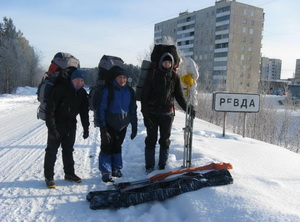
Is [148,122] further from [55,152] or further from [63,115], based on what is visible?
[55,152]

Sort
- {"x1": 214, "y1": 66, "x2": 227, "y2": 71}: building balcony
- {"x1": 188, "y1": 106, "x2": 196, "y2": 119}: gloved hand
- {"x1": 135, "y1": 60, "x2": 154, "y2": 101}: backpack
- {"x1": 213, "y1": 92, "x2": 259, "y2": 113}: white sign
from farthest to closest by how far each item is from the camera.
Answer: {"x1": 214, "y1": 66, "x2": 227, "y2": 71}: building balcony, {"x1": 213, "y1": 92, "x2": 259, "y2": 113}: white sign, {"x1": 188, "y1": 106, "x2": 196, "y2": 119}: gloved hand, {"x1": 135, "y1": 60, "x2": 154, "y2": 101}: backpack

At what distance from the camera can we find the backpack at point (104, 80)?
3.79m

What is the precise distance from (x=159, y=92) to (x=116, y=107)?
707mm

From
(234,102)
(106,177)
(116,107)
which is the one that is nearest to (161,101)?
(116,107)

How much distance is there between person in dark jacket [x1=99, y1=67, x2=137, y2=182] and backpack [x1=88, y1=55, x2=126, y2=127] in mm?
25

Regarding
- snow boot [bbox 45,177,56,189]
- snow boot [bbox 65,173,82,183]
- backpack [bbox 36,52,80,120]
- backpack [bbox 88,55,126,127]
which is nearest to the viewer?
backpack [bbox 36,52,80,120]

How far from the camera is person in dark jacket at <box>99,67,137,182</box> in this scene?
3.80 meters

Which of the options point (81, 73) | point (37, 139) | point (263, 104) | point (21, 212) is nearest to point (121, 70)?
point (81, 73)

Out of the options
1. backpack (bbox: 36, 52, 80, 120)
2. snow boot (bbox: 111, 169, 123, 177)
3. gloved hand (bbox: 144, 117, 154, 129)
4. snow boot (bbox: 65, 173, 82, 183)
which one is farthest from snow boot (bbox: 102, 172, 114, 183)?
backpack (bbox: 36, 52, 80, 120)

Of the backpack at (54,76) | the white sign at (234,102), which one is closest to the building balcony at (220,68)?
the white sign at (234,102)

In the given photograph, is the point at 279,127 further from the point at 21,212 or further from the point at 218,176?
the point at 21,212

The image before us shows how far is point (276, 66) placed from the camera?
138125mm

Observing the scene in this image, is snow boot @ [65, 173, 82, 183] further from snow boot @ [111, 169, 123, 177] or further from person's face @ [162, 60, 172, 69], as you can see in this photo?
person's face @ [162, 60, 172, 69]

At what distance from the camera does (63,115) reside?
12.3 feet
